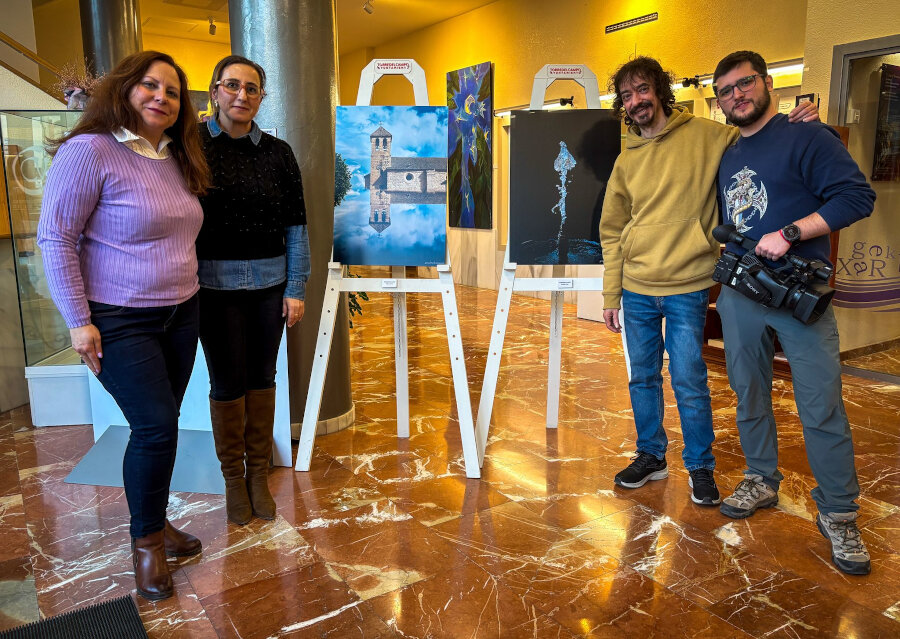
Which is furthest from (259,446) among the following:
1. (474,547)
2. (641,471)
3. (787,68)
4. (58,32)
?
(58,32)

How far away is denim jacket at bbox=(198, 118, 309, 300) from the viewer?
2252 millimetres

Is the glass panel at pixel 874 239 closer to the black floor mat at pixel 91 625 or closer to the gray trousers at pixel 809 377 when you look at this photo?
the gray trousers at pixel 809 377

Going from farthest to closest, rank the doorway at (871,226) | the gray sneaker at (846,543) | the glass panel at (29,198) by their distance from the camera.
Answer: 1. the doorway at (871,226)
2. the glass panel at (29,198)
3. the gray sneaker at (846,543)

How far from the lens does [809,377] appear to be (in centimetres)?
219

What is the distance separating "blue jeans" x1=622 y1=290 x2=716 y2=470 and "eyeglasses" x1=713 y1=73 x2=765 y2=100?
2.24ft

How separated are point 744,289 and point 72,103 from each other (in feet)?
10.0

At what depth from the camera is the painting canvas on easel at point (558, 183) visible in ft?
9.87

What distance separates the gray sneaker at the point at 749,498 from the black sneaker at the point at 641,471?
1.03 ft

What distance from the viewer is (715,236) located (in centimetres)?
232

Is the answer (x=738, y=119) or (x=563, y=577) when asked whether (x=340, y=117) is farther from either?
(x=563, y=577)

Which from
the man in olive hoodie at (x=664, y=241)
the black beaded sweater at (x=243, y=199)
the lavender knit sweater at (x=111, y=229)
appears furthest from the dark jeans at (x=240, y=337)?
the man in olive hoodie at (x=664, y=241)

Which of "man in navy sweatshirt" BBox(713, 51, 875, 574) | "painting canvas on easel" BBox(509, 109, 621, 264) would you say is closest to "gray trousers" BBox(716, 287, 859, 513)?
"man in navy sweatshirt" BBox(713, 51, 875, 574)

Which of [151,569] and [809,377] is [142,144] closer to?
[151,569]

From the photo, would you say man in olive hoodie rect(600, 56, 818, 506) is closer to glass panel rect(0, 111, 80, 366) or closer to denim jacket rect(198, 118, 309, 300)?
denim jacket rect(198, 118, 309, 300)
